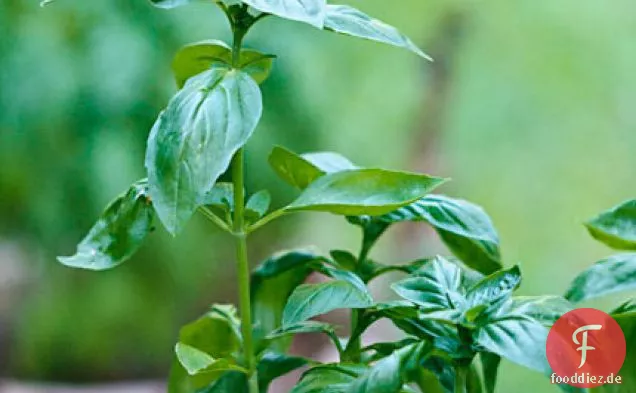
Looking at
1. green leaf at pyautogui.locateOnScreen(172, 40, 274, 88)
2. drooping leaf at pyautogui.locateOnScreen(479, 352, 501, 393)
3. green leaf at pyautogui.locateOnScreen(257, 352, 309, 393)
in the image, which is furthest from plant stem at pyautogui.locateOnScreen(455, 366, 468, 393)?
green leaf at pyautogui.locateOnScreen(172, 40, 274, 88)

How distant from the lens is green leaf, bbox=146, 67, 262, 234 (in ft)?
1.34

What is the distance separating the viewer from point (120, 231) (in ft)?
1.63

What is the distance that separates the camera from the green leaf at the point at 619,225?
0.46 m

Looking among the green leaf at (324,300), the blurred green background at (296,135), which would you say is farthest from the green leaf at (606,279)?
the blurred green background at (296,135)

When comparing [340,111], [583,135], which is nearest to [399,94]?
[340,111]

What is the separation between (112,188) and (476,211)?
750 millimetres

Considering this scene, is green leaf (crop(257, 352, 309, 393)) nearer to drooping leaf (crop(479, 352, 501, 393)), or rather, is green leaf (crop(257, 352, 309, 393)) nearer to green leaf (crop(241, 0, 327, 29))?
drooping leaf (crop(479, 352, 501, 393))

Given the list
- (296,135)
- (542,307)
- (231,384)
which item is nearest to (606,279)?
(542,307)

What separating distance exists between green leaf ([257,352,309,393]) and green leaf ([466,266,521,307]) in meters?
0.15

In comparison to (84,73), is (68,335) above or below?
below

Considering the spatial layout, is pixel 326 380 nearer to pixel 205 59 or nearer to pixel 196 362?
pixel 196 362

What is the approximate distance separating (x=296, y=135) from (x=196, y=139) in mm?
850

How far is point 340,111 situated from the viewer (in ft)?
4.59

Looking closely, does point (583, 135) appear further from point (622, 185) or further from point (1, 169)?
point (1, 169)
